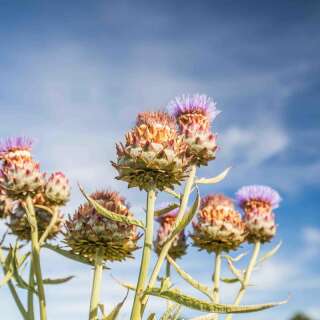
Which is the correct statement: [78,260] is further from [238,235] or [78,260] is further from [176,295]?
[238,235]

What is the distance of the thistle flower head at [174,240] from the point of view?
6801 mm

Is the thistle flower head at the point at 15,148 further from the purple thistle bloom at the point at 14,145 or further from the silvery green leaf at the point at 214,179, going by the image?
the silvery green leaf at the point at 214,179

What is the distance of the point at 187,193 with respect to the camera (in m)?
4.46

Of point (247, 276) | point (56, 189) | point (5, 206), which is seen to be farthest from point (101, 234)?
point (247, 276)

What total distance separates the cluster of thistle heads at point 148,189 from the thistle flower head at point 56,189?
0.04 feet

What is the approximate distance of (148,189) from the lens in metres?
3.98

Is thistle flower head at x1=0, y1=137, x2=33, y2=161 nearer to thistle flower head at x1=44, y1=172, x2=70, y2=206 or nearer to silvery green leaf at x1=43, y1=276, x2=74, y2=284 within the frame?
thistle flower head at x1=44, y1=172, x2=70, y2=206

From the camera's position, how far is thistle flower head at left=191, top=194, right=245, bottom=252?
608 cm

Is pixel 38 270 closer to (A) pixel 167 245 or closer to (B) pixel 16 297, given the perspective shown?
(B) pixel 16 297

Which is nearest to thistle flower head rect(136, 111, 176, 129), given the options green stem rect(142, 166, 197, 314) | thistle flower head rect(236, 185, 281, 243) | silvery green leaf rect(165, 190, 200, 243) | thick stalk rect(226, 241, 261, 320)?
green stem rect(142, 166, 197, 314)

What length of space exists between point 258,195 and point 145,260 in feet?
13.1

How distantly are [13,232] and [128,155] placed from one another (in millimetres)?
2391

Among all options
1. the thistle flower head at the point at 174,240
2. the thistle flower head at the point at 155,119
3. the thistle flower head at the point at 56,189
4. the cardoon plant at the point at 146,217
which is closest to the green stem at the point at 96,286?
the cardoon plant at the point at 146,217

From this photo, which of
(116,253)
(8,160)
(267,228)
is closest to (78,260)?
(116,253)
